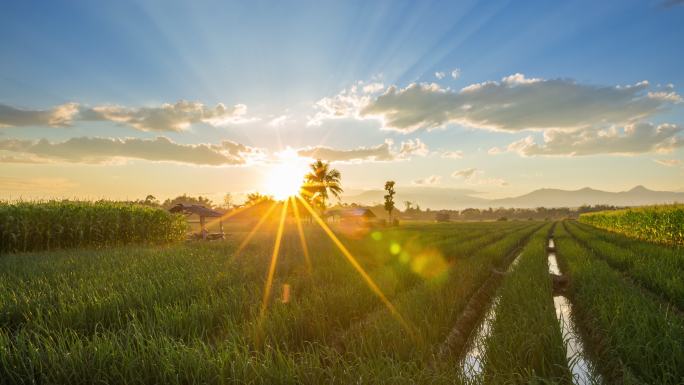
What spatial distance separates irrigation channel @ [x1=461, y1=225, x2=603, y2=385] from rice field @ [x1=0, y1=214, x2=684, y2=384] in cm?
4

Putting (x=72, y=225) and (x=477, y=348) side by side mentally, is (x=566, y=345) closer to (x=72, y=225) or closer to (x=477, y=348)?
(x=477, y=348)

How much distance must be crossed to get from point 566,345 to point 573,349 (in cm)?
137

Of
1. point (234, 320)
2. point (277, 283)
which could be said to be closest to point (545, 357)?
point (234, 320)

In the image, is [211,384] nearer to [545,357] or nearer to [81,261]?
[545,357]

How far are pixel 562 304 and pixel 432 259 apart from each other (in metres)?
4.69

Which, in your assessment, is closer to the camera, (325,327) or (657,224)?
(325,327)

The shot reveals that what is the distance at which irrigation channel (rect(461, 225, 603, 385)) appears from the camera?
3.47m

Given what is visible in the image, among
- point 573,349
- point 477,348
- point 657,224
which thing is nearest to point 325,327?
point 477,348

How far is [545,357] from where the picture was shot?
12.0ft

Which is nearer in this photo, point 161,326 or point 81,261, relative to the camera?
point 161,326

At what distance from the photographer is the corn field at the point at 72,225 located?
1321 cm

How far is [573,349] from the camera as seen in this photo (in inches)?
179

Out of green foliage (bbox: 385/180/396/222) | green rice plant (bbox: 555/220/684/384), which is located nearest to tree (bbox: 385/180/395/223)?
green foliage (bbox: 385/180/396/222)

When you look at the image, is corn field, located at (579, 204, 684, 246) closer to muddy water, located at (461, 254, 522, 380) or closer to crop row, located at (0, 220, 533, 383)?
crop row, located at (0, 220, 533, 383)
